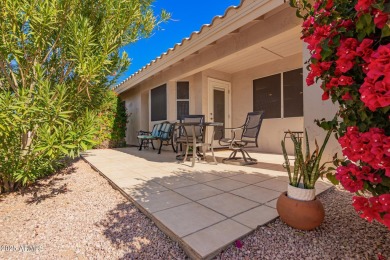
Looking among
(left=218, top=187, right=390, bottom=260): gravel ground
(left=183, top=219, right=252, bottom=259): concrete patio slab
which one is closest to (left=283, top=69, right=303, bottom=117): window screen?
(left=218, top=187, right=390, bottom=260): gravel ground

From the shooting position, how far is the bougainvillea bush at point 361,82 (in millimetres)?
754

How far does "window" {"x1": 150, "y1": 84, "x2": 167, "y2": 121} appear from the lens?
22.7 feet

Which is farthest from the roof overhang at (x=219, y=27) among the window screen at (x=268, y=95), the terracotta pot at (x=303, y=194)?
the window screen at (x=268, y=95)

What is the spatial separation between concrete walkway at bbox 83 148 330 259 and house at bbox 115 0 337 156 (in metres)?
1.35

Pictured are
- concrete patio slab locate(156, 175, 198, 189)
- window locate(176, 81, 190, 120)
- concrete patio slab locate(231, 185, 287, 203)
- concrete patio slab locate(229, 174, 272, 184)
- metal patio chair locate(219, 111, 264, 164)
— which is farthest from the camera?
window locate(176, 81, 190, 120)

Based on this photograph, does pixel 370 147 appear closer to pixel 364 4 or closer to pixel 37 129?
pixel 364 4

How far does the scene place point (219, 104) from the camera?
6.49 metres

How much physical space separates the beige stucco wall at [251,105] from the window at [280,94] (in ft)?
0.44

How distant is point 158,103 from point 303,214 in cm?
643

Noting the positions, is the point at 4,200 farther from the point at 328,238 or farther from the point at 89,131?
the point at 328,238

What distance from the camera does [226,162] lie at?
4223 millimetres

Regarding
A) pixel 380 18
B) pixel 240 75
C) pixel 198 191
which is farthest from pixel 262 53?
pixel 380 18

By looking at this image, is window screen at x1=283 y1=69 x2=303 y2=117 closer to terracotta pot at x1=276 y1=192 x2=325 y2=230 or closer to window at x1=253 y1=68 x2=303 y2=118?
window at x1=253 y1=68 x2=303 y2=118

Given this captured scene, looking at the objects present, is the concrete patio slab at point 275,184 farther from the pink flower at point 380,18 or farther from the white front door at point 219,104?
the white front door at point 219,104
